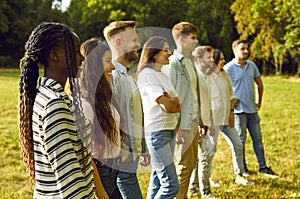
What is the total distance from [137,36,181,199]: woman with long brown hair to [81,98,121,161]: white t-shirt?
0.58 metres

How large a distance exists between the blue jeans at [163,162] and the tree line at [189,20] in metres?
A: 13.5

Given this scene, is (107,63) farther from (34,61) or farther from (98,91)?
(34,61)

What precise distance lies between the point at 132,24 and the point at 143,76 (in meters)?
0.43

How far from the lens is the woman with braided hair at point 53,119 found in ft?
6.76

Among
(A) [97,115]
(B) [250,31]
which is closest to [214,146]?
(A) [97,115]

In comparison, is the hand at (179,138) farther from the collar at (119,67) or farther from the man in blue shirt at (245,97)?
the man in blue shirt at (245,97)

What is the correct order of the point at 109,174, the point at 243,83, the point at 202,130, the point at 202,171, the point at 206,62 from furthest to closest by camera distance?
1. the point at 243,83
2. the point at 206,62
3. the point at 202,171
4. the point at 202,130
5. the point at 109,174

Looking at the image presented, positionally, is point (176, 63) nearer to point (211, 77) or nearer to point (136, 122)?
point (136, 122)

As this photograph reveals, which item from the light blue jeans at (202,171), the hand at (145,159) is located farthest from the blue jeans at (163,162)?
the light blue jeans at (202,171)

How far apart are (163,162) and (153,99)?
0.50 meters

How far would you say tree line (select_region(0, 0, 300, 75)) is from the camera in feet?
92.0

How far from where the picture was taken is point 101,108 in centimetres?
291

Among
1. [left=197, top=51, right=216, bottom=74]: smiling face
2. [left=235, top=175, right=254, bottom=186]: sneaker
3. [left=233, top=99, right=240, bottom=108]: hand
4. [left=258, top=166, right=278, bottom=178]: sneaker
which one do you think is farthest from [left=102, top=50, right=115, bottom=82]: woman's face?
[left=258, top=166, right=278, bottom=178]: sneaker

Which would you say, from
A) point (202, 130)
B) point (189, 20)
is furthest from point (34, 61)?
point (189, 20)
